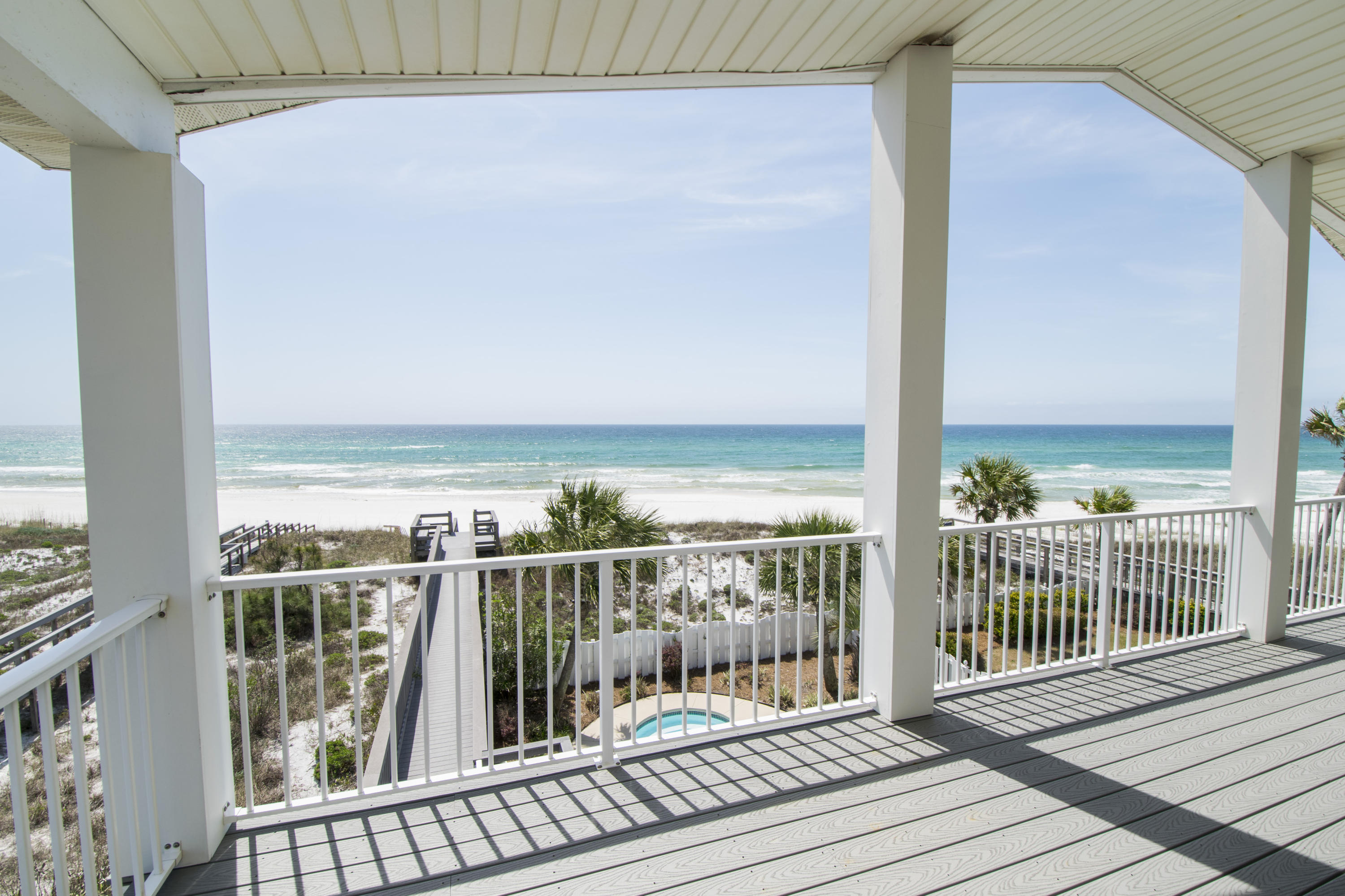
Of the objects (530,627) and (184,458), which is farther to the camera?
(530,627)

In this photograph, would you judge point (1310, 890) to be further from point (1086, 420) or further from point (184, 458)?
point (1086, 420)

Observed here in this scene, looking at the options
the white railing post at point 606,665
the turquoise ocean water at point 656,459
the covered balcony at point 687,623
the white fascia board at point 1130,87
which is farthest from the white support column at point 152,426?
the turquoise ocean water at point 656,459

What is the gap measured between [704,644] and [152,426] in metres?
6.49

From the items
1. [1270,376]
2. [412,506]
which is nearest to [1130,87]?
[1270,376]

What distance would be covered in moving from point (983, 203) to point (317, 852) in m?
31.4

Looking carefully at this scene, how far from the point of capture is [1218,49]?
2.60 metres

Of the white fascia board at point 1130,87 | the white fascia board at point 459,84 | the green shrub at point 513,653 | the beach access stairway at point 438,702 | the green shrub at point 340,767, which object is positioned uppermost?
the white fascia board at point 1130,87

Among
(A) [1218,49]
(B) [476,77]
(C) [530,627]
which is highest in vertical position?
(A) [1218,49]

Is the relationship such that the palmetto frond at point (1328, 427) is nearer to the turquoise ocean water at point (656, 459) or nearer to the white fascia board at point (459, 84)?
the turquoise ocean water at point (656, 459)

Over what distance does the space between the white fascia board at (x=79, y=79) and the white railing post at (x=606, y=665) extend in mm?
1810

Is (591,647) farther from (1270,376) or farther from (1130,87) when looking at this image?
(1130,87)

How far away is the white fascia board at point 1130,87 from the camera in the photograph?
2.59 metres

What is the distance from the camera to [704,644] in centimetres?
736

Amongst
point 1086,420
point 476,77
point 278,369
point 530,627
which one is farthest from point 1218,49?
point 1086,420
